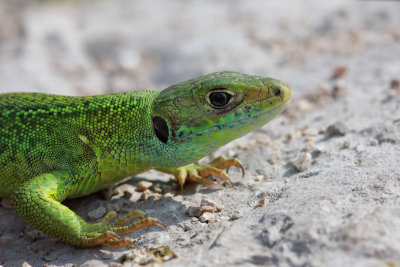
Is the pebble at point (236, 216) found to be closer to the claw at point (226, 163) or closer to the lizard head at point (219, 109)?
the lizard head at point (219, 109)

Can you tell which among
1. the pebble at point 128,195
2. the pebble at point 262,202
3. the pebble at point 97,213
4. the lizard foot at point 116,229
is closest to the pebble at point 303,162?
the pebble at point 262,202

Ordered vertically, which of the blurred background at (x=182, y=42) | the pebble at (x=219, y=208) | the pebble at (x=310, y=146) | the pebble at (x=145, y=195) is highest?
the blurred background at (x=182, y=42)

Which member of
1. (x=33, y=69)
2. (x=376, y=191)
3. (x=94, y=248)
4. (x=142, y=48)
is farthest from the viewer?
(x=142, y=48)

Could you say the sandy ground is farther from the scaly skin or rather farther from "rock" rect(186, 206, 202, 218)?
the scaly skin

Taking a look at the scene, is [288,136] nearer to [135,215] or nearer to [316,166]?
[316,166]

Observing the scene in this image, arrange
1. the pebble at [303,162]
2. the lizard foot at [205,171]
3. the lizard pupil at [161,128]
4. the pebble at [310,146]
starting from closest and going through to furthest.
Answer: the lizard pupil at [161,128]
the pebble at [303,162]
the lizard foot at [205,171]
the pebble at [310,146]

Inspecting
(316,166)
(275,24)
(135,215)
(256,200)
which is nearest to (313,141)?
(316,166)

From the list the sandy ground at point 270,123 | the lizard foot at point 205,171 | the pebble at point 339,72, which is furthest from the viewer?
the pebble at point 339,72

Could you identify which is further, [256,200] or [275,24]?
[275,24]
